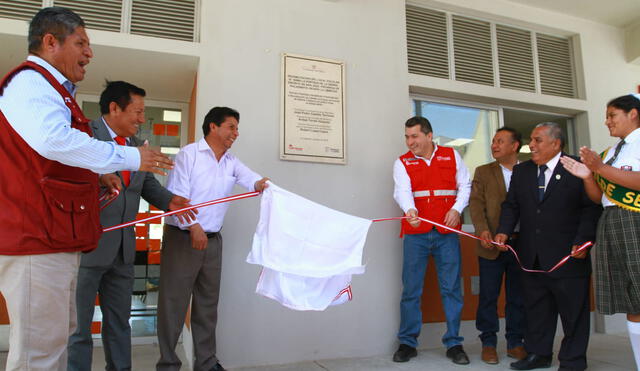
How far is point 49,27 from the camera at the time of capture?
1.79 m

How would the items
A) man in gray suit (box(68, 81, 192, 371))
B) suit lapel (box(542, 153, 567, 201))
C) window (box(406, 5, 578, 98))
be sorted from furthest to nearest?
window (box(406, 5, 578, 98)), suit lapel (box(542, 153, 567, 201)), man in gray suit (box(68, 81, 192, 371))

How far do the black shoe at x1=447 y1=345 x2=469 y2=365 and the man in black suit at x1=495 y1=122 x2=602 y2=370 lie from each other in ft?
1.10

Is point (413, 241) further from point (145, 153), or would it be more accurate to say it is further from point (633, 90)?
point (633, 90)

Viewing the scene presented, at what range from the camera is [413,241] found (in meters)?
3.69

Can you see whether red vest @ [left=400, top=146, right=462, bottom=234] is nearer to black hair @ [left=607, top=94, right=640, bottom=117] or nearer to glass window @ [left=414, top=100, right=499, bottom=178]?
glass window @ [left=414, top=100, right=499, bottom=178]

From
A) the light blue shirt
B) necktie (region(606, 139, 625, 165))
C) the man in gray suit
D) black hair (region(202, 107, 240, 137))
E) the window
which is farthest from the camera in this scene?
the window

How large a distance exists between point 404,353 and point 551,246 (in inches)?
53.2

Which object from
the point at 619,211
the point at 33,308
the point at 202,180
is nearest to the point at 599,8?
the point at 619,211

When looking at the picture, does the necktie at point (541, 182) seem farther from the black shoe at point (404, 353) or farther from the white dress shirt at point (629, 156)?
the black shoe at point (404, 353)

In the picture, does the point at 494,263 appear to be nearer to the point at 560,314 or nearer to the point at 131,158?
the point at 560,314

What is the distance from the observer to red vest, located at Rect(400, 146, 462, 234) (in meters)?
3.66

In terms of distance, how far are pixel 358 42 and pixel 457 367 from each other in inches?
110

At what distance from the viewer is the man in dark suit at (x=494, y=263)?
12.0ft

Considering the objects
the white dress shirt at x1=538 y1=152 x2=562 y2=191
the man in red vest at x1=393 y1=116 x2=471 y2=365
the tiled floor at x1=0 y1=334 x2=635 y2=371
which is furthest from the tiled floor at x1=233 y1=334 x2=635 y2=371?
the white dress shirt at x1=538 y1=152 x2=562 y2=191
